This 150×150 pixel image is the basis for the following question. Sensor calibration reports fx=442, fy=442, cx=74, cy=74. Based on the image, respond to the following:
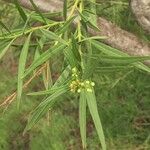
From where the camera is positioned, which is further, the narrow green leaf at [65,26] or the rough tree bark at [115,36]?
the rough tree bark at [115,36]

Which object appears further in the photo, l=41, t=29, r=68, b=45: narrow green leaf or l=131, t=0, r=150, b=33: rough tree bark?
l=131, t=0, r=150, b=33: rough tree bark

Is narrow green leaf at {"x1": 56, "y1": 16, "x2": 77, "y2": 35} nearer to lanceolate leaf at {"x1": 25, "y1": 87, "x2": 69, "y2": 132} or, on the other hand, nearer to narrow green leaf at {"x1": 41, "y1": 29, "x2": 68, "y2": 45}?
narrow green leaf at {"x1": 41, "y1": 29, "x2": 68, "y2": 45}

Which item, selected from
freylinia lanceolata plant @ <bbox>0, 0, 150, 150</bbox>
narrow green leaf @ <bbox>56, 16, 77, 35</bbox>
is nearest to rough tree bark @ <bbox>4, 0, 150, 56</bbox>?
freylinia lanceolata plant @ <bbox>0, 0, 150, 150</bbox>

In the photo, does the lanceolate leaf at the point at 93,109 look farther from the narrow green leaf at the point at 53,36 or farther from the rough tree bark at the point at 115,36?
the rough tree bark at the point at 115,36

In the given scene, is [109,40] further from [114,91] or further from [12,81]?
[12,81]

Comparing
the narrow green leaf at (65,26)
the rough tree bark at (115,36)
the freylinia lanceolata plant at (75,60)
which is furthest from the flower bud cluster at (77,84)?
the rough tree bark at (115,36)
